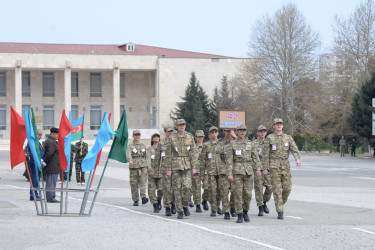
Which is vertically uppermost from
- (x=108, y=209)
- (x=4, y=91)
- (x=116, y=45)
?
(x=116, y=45)

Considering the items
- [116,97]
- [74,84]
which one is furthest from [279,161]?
[74,84]

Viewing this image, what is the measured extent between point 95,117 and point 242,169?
8097 cm

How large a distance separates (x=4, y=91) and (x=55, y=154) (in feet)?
254

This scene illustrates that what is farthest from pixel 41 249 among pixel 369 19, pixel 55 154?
pixel 369 19

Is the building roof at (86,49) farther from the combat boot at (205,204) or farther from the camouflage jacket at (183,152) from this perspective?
the camouflage jacket at (183,152)

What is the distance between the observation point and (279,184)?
1448 centimetres

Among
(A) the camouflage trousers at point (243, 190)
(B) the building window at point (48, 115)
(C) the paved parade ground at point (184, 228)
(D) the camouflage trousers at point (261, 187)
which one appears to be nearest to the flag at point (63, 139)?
(C) the paved parade ground at point (184, 228)

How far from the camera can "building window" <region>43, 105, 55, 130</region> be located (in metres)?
92.1

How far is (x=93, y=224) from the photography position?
1298 cm

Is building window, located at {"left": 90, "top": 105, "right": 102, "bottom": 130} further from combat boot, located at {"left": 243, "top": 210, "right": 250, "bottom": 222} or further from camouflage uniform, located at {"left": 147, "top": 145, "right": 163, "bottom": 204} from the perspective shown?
combat boot, located at {"left": 243, "top": 210, "right": 250, "bottom": 222}

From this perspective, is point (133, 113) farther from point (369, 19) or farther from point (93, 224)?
point (93, 224)

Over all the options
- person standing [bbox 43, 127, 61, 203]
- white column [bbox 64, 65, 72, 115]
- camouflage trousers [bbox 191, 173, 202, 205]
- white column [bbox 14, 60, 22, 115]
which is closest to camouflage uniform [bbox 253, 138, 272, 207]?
camouflage trousers [bbox 191, 173, 202, 205]

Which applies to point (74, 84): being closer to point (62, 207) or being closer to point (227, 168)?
point (62, 207)

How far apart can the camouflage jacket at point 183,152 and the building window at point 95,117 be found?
78763 mm
